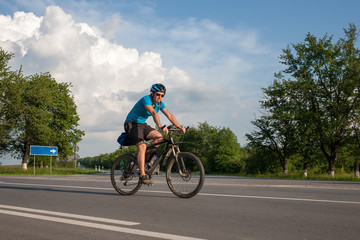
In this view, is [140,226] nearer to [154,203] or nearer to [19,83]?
[154,203]

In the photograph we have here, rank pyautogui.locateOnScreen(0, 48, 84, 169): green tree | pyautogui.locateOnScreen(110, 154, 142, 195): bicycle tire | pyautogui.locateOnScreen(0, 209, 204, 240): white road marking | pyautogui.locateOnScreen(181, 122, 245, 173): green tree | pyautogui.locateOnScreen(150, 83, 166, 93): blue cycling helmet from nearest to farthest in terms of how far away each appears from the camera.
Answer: pyautogui.locateOnScreen(0, 209, 204, 240): white road marking → pyautogui.locateOnScreen(150, 83, 166, 93): blue cycling helmet → pyautogui.locateOnScreen(110, 154, 142, 195): bicycle tire → pyautogui.locateOnScreen(0, 48, 84, 169): green tree → pyautogui.locateOnScreen(181, 122, 245, 173): green tree

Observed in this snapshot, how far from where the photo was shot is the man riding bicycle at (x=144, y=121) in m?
6.53

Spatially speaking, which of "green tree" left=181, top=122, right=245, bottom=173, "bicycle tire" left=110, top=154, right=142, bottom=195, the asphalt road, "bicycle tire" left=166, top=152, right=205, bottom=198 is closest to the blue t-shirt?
"bicycle tire" left=110, top=154, right=142, bottom=195

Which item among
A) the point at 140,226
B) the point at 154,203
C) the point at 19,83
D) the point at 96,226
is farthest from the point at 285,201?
the point at 19,83

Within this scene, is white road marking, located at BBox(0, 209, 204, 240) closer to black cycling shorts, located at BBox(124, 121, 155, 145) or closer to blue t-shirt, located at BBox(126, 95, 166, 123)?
black cycling shorts, located at BBox(124, 121, 155, 145)

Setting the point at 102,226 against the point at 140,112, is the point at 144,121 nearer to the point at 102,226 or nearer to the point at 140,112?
the point at 140,112

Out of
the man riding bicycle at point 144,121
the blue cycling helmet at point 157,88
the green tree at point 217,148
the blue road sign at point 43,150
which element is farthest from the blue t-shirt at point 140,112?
the green tree at point 217,148

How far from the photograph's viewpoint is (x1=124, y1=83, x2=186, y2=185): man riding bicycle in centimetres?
653

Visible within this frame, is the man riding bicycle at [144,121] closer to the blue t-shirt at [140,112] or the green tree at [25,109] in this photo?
the blue t-shirt at [140,112]

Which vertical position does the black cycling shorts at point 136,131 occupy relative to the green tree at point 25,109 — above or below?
below

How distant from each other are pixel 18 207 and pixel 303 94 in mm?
31867

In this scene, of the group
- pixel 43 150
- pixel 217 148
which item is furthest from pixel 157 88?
pixel 217 148

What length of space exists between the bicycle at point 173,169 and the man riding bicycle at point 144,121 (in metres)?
0.13

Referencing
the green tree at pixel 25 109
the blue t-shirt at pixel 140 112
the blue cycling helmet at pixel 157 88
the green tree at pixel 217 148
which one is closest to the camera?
the blue cycling helmet at pixel 157 88
